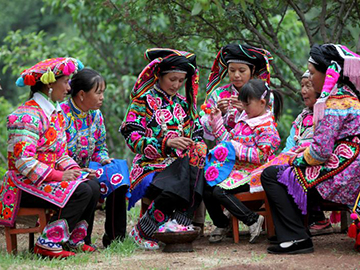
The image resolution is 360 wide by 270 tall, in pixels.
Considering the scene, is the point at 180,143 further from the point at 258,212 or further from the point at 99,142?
the point at 258,212

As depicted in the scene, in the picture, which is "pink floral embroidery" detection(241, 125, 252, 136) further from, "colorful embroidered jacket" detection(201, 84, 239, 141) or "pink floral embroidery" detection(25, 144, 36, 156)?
"pink floral embroidery" detection(25, 144, 36, 156)

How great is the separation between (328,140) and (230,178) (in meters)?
1.18

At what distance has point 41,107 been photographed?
4828mm

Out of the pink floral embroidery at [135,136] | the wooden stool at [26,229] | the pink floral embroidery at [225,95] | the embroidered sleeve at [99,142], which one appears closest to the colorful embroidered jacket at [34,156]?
the wooden stool at [26,229]

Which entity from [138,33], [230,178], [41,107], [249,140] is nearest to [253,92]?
[249,140]

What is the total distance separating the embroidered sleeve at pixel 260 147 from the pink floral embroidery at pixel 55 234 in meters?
1.73

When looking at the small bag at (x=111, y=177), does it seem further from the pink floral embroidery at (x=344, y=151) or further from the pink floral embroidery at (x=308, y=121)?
the pink floral embroidery at (x=344, y=151)

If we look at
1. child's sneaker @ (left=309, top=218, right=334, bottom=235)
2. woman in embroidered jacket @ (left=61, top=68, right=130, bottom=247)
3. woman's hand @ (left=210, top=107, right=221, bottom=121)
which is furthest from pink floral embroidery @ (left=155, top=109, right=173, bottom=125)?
child's sneaker @ (left=309, top=218, right=334, bottom=235)

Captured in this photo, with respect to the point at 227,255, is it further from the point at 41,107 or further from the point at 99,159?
the point at 41,107

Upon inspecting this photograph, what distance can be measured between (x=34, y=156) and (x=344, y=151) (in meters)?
2.47

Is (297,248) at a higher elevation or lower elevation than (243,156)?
lower

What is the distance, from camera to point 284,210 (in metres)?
4.67

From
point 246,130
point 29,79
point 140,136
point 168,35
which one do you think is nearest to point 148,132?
point 140,136

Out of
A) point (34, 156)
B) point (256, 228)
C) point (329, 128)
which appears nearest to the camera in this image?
point (329, 128)
